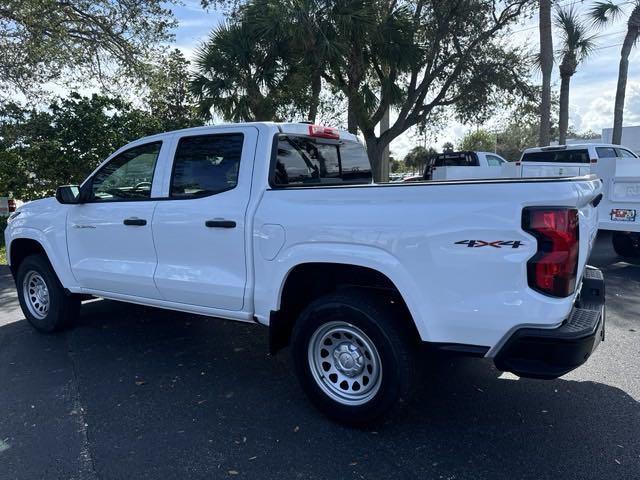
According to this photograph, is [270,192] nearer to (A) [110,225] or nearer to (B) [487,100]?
(A) [110,225]

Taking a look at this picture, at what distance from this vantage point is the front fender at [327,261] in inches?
113

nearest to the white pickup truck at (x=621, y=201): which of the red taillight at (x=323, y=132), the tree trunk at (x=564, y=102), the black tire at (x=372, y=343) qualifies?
the red taillight at (x=323, y=132)

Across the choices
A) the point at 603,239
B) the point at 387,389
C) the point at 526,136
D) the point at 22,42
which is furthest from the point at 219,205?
the point at 526,136

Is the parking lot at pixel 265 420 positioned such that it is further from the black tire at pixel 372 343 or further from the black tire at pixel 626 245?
the black tire at pixel 626 245

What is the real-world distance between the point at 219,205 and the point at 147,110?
12.3m

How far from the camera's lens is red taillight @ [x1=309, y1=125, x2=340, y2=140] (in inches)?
165

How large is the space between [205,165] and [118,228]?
3.37 ft

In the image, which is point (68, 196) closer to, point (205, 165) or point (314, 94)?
point (205, 165)

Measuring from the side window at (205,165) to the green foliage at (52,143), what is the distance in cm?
960

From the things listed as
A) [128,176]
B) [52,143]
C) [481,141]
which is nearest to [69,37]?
[52,143]

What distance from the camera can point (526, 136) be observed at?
5744 cm

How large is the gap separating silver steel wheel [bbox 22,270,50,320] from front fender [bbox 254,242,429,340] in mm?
2905

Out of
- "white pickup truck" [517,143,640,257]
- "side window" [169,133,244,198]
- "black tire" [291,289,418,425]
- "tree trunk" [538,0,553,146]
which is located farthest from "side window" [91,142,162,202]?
"tree trunk" [538,0,553,146]

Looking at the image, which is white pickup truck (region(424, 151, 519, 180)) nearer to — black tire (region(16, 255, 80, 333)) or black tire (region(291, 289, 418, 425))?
black tire (region(16, 255, 80, 333))
